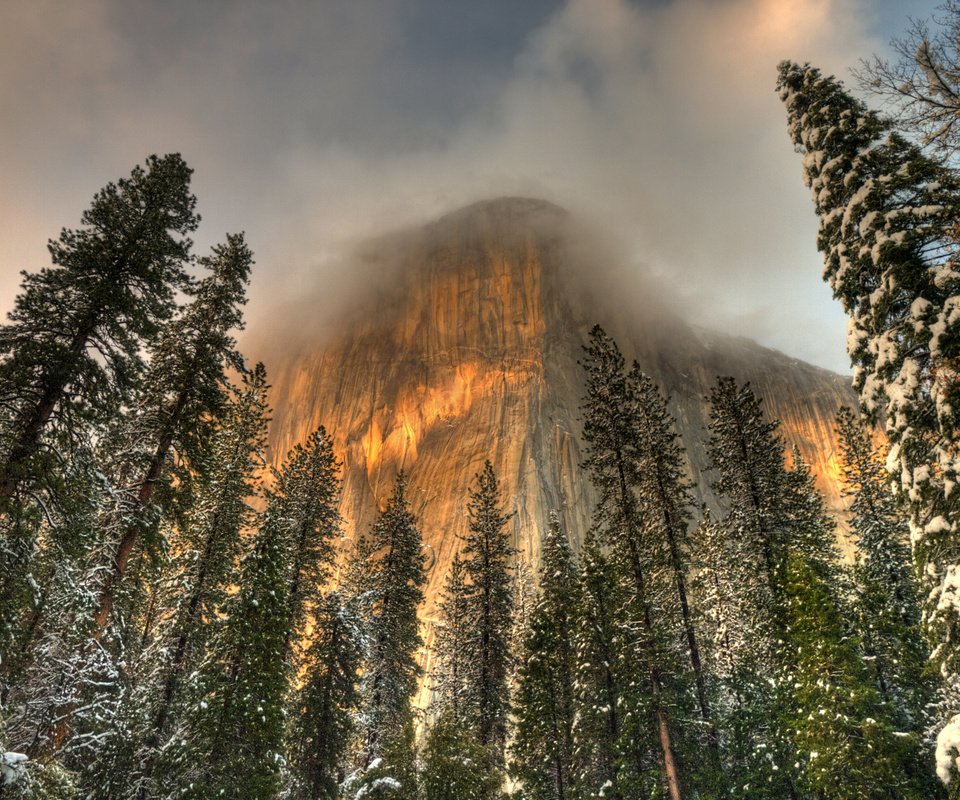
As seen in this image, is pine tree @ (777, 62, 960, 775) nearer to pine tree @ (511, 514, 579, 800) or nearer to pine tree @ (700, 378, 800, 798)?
pine tree @ (700, 378, 800, 798)

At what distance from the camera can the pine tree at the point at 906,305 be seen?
778cm

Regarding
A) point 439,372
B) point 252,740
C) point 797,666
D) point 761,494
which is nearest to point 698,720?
point 797,666

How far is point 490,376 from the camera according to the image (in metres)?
95.4

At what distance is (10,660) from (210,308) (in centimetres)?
1002

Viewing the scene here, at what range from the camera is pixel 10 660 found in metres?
11.6

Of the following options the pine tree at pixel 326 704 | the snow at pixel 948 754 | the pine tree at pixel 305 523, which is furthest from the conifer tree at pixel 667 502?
the pine tree at pixel 305 523

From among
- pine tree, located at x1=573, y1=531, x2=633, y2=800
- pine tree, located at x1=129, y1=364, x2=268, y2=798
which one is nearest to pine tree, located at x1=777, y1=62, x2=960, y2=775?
pine tree, located at x1=573, y1=531, x2=633, y2=800

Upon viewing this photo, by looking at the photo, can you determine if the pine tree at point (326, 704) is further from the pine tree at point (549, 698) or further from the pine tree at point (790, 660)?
the pine tree at point (790, 660)

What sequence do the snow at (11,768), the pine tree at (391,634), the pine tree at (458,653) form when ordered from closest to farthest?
the snow at (11,768)
the pine tree at (391,634)
the pine tree at (458,653)

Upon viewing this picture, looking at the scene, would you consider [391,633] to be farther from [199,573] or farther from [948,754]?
[948,754]

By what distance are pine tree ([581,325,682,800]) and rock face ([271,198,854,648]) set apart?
50.2 metres

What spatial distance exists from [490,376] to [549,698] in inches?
3021

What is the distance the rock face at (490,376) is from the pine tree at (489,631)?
4081 centimetres

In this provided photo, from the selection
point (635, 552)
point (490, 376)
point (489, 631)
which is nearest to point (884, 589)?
point (635, 552)
